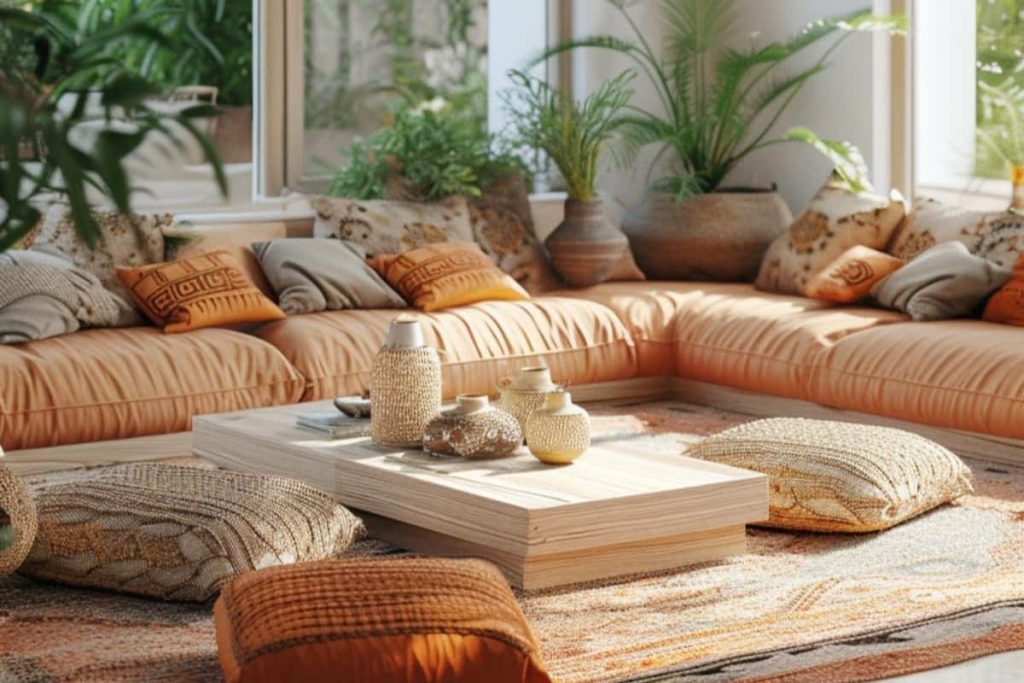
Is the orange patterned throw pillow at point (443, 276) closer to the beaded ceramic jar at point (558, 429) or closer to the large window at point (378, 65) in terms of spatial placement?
the large window at point (378, 65)

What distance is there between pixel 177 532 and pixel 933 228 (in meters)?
3.28

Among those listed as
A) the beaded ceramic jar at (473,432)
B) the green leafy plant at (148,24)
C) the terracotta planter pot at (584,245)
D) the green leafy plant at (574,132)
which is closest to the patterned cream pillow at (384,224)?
the terracotta planter pot at (584,245)

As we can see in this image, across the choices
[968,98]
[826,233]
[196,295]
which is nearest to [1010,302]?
[826,233]

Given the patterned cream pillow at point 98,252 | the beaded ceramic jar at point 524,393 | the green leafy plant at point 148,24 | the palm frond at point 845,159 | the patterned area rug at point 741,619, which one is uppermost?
the palm frond at point 845,159

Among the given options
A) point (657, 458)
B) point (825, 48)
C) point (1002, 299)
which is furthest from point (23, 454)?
point (825, 48)

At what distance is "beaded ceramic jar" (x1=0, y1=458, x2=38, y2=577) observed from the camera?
10.4 feet

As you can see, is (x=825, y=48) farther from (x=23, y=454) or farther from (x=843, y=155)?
→ (x=23, y=454)

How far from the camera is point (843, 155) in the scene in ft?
20.0

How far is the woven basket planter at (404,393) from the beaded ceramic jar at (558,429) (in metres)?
0.31

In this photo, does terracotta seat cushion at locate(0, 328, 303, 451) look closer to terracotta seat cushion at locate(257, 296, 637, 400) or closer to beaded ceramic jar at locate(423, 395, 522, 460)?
terracotta seat cushion at locate(257, 296, 637, 400)

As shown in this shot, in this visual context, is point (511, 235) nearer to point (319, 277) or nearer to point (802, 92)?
point (319, 277)

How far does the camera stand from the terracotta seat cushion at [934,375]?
462cm

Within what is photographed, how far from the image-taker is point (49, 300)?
480 centimetres

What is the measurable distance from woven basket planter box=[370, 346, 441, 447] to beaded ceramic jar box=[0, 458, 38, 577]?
88cm
